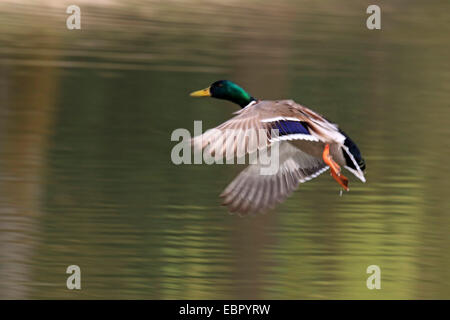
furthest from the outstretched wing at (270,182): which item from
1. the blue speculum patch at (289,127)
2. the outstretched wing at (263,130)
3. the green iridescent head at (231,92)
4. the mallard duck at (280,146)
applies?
the blue speculum patch at (289,127)

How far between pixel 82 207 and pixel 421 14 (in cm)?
744

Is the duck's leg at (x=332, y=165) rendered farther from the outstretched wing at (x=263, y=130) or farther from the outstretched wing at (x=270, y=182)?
the outstretched wing at (x=270, y=182)

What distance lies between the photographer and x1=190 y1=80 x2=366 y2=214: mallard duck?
5.07 m

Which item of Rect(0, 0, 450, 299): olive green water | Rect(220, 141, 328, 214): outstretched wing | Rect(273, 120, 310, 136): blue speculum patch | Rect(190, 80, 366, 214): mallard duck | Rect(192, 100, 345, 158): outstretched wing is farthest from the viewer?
Rect(0, 0, 450, 299): olive green water

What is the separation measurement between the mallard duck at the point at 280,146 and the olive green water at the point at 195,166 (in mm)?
549

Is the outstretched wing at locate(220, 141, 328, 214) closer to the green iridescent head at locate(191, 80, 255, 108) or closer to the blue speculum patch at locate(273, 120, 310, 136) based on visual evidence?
the green iridescent head at locate(191, 80, 255, 108)

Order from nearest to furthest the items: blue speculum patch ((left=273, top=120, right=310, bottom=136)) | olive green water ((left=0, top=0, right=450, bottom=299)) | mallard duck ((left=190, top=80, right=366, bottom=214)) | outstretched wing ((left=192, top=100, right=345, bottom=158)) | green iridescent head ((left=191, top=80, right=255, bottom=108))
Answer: outstretched wing ((left=192, top=100, right=345, bottom=158)), mallard duck ((left=190, top=80, right=366, bottom=214)), blue speculum patch ((left=273, top=120, right=310, bottom=136)), olive green water ((left=0, top=0, right=450, bottom=299)), green iridescent head ((left=191, top=80, right=255, bottom=108))

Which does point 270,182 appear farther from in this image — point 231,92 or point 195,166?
point 195,166

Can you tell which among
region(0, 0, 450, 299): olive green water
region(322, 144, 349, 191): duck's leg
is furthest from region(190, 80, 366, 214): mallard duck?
region(0, 0, 450, 299): olive green water

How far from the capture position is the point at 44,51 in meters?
10.5
